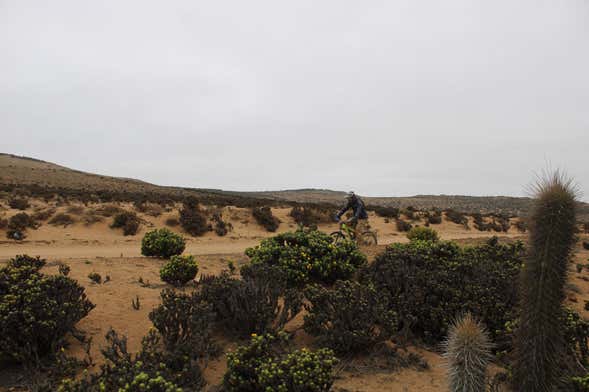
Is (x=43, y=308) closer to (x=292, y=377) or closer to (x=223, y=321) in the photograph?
(x=223, y=321)

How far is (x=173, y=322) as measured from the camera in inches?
176

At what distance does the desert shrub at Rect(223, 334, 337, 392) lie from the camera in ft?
11.0

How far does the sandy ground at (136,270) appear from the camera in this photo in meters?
4.30

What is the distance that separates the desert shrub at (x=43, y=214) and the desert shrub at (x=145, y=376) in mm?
16521

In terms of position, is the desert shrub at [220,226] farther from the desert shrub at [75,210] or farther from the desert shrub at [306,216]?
the desert shrub at [75,210]

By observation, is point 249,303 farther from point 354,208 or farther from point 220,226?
point 220,226

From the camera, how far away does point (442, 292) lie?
5.62 meters

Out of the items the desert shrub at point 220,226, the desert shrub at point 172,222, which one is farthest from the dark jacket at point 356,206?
the desert shrub at point 172,222

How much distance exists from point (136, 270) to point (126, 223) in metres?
9.43

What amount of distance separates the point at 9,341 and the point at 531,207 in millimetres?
5554

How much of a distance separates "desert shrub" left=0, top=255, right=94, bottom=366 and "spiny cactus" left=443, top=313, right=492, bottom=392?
429 centimetres

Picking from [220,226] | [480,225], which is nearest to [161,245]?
[220,226]

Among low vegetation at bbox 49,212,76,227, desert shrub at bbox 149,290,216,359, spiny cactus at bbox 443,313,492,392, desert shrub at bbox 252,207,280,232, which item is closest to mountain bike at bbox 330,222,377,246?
desert shrub at bbox 149,290,216,359

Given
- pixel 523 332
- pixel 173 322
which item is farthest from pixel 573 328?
pixel 173 322
